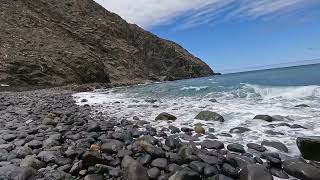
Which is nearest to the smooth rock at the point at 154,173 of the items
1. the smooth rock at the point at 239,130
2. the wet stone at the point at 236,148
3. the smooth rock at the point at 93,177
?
the smooth rock at the point at 93,177

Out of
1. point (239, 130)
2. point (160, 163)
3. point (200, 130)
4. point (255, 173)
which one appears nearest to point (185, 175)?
point (160, 163)

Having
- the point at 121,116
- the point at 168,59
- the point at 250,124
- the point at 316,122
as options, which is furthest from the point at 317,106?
the point at 168,59

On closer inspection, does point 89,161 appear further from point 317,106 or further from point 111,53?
point 111,53

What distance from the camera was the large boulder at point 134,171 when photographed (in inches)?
221

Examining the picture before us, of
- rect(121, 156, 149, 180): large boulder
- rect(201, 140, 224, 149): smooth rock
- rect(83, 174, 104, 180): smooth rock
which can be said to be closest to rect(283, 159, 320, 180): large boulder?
rect(201, 140, 224, 149): smooth rock

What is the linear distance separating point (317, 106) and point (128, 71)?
51.6 meters

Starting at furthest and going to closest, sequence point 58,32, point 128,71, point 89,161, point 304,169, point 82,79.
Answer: point 128,71 < point 58,32 < point 82,79 < point 89,161 < point 304,169

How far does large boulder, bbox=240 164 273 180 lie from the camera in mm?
5485

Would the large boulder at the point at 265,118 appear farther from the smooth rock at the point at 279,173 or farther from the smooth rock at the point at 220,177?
the smooth rock at the point at 220,177

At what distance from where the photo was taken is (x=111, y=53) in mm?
65312

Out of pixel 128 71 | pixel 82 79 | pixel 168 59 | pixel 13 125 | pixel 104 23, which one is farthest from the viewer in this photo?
pixel 168 59

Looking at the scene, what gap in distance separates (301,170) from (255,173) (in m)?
0.81

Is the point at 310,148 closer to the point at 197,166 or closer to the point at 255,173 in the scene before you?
the point at 255,173

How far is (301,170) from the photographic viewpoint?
5.70 meters
